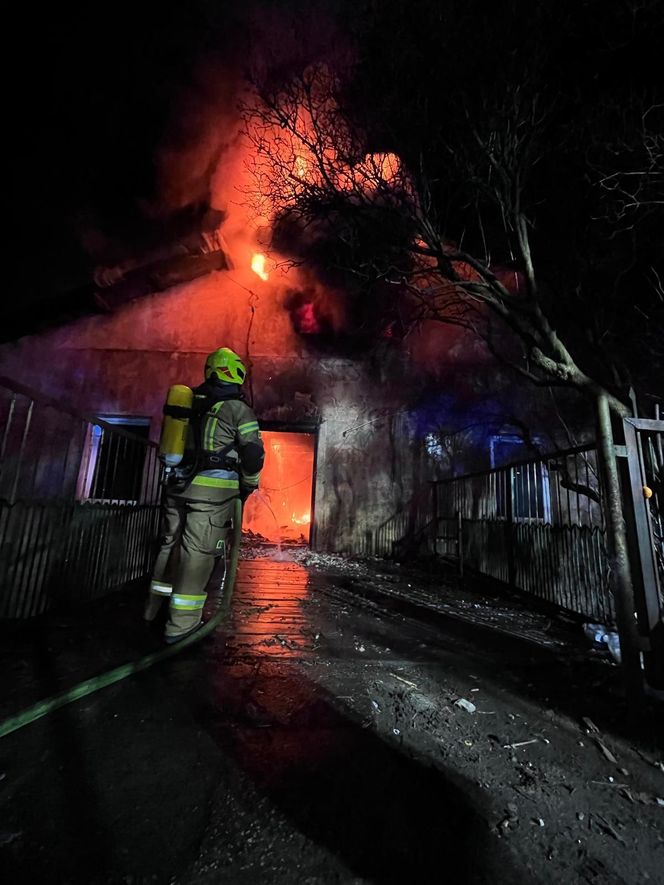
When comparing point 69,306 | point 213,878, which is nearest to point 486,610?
point 213,878

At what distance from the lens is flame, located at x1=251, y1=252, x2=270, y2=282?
10.5 meters

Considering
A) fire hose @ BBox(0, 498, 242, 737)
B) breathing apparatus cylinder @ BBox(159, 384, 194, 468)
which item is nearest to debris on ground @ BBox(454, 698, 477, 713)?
fire hose @ BBox(0, 498, 242, 737)

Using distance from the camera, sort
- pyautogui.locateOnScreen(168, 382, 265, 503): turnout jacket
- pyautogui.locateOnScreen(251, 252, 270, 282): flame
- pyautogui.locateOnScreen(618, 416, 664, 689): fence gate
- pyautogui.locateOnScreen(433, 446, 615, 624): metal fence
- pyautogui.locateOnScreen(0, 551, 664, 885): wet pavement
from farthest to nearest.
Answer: pyautogui.locateOnScreen(251, 252, 270, 282): flame → pyautogui.locateOnScreen(433, 446, 615, 624): metal fence → pyautogui.locateOnScreen(168, 382, 265, 503): turnout jacket → pyautogui.locateOnScreen(618, 416, 664, 689): fence gate → pyautogui.locateOnScreen(0, 551, 664, 885): wet pavement

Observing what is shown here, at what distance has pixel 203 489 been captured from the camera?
3.23 metres

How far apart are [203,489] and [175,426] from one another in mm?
638

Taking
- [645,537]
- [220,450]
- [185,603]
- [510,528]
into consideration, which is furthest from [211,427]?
[510,528]

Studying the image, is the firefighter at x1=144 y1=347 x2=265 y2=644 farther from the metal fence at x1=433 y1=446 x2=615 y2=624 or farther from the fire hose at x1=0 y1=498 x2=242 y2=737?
the metal fence at x1=433 y1=446 x2=615 y2=624

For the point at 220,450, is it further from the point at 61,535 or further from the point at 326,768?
the point at 326,768

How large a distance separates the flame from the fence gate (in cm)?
989

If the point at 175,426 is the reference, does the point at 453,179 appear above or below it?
above

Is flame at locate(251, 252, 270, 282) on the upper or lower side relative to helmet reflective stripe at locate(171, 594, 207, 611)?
upper

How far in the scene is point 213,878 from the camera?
A: 110 centimetres

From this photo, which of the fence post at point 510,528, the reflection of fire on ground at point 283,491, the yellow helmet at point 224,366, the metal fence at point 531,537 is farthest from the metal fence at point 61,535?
the reflection of fire on ground at point 283,491

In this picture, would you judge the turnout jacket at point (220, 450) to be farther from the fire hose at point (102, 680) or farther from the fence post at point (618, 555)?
the fence post at point (618, 555)
